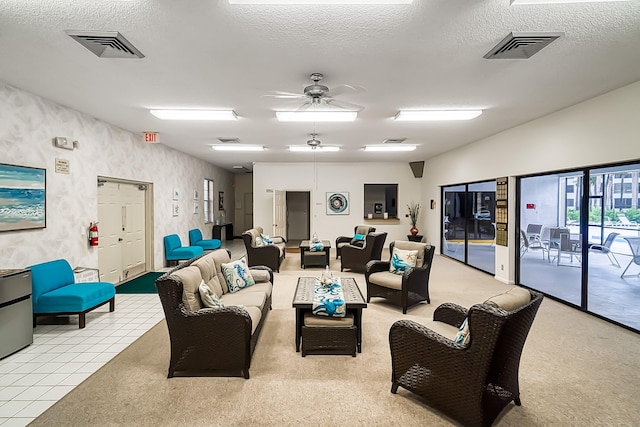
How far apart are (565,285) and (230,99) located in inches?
231

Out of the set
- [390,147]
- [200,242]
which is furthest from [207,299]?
[200,242]

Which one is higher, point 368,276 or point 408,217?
point 408,217

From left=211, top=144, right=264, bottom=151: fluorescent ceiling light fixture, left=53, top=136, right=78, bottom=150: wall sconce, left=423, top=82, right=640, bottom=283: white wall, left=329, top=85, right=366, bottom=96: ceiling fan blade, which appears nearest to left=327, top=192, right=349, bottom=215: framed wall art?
left=211, top=144, right=264, bottom=151: fluorescent ceiling light fixture

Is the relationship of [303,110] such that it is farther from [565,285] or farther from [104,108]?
[565,285]

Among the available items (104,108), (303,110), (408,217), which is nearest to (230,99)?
(303,110)

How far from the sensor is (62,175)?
14.0 ft

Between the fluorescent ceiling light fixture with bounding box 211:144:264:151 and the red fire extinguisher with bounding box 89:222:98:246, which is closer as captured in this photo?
the red fire extinguisher with bounding box 89:222:98:246

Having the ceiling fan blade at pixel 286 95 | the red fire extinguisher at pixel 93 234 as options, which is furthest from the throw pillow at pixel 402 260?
the red fire extinguisher at pixel 93 234

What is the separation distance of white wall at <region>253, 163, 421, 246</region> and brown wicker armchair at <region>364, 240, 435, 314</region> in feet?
17.0

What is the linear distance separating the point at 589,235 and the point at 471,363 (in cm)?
351

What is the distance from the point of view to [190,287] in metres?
2.80

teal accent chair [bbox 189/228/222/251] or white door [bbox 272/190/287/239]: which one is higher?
white door [bbox 272/190/287/239]

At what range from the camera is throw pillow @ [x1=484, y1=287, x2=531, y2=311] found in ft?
6.70

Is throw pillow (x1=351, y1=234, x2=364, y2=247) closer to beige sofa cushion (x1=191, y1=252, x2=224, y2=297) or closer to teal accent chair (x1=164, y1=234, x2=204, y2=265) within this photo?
teal accent chair (x1=164, y1=234, x2=204, y2=265)
